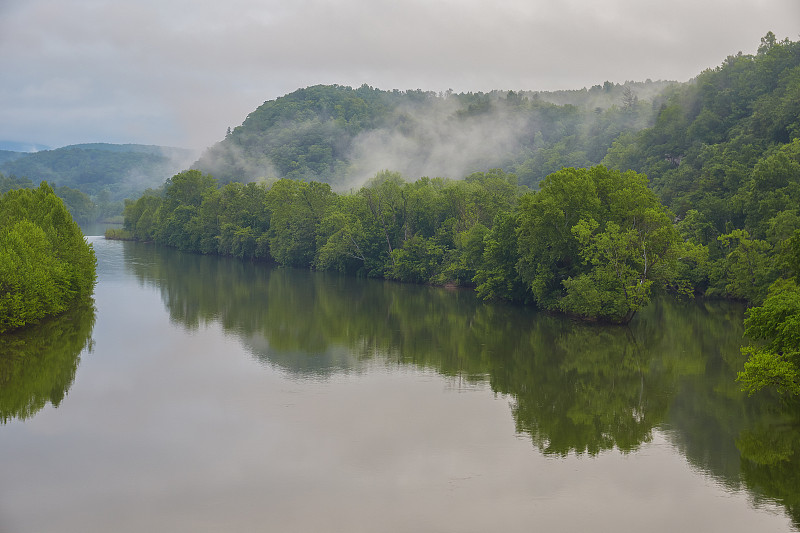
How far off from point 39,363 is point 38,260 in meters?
10.6

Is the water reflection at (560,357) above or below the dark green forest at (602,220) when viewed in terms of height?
below

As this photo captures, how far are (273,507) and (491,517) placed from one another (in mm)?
5433

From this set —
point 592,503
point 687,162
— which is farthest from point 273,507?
point 687,162

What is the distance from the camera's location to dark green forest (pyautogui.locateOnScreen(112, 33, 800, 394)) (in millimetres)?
45594

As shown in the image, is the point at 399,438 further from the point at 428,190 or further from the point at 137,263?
the point at 137,263

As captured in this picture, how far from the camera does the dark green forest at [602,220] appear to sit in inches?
1795

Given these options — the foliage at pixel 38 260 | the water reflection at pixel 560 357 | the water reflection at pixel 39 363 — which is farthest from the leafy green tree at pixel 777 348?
the foliage at pixel 38 260

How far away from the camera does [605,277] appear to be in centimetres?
4481

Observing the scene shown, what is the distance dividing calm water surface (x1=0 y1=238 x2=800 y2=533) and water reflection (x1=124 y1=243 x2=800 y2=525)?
0.52 feet

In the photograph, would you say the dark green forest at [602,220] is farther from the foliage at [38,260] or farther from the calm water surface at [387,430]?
the foliage at [38,260]

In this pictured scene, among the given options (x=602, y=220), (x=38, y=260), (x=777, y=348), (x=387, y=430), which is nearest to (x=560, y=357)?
(x=777, y=348)

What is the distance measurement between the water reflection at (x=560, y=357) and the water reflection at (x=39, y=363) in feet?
24.3

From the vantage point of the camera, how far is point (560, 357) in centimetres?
3700

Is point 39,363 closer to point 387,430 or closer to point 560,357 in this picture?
point 387,430
